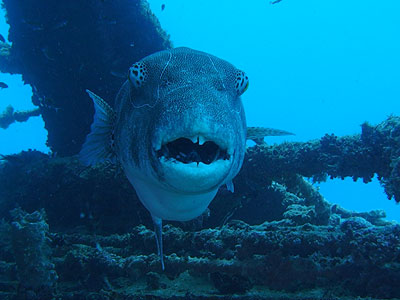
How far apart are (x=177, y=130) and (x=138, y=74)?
103 centimetres

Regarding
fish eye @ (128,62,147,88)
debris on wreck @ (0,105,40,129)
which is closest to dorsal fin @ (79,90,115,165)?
fish eye @ (128,62,147,88)

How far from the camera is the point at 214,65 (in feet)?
8.47

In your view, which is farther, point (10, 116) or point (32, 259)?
point (10, 116)

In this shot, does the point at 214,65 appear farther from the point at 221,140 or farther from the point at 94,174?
the point at 94,174

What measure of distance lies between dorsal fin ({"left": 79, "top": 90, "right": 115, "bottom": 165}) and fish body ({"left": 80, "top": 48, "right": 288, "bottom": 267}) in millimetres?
11

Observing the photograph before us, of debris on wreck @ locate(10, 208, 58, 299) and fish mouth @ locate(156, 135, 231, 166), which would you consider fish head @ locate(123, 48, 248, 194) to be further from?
debris on wreck @ locate(10, 208, 58, 299)

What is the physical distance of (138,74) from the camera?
2564 mm

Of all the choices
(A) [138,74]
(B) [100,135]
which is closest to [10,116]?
(B) [100,135]

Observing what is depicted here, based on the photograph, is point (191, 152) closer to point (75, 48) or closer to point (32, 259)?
→ point (32, 259)

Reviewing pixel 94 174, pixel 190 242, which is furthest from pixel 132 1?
pixel 190 242

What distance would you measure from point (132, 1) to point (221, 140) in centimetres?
963

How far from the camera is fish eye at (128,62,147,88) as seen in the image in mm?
2566

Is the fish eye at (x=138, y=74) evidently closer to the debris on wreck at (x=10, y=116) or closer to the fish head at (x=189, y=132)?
the fish head at (x=189, y=132)

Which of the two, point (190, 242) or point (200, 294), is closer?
point (200, 294)
